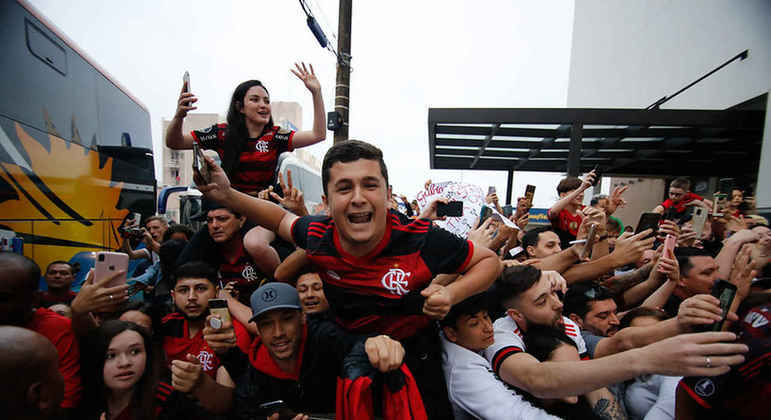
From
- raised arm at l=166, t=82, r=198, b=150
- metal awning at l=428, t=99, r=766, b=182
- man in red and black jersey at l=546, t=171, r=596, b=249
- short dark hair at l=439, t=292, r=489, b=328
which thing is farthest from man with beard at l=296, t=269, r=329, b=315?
metal awning at l=428, t=99, r=766, b=182

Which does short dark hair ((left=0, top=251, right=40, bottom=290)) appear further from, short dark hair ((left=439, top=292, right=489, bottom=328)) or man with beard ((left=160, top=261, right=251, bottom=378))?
short dark hair ((left=439, top=292, right=489, bottom=328))

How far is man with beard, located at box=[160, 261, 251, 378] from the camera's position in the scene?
2.79 metres

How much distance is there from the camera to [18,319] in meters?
1.92

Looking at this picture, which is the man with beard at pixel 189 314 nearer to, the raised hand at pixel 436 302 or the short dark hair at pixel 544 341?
the raised hand at pixel 436 302

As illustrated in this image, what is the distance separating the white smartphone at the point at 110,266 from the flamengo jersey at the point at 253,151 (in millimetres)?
997

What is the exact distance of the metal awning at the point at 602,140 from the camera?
8766mm

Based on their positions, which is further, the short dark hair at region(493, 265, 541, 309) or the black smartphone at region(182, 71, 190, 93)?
the short dark hair at region(493, 265, 541, 309)

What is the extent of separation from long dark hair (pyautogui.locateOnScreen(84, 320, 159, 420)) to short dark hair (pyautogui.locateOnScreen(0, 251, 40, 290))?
0.47m

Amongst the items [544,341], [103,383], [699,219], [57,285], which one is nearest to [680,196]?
[699,219]

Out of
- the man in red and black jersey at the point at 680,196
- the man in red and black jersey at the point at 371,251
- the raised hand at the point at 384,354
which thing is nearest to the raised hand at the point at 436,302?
the man in red and black jersey at the point at 371,251

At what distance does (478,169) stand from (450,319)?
14.0 meters

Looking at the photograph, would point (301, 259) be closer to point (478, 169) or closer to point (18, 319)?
point (18, 319)

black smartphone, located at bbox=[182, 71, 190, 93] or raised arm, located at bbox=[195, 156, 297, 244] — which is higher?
black smartphone, located at bbox=[182, 71, 190, 93]

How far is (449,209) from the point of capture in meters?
3.26
